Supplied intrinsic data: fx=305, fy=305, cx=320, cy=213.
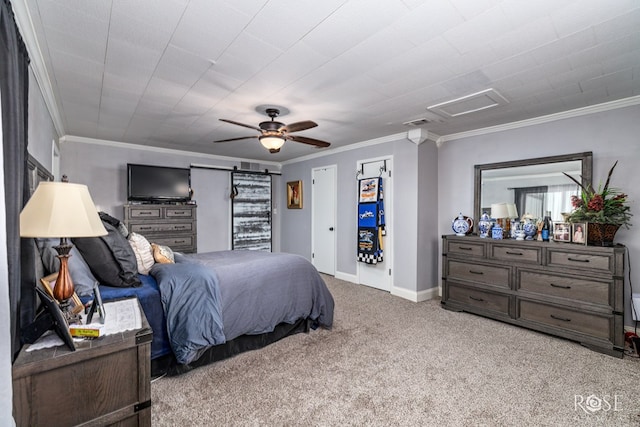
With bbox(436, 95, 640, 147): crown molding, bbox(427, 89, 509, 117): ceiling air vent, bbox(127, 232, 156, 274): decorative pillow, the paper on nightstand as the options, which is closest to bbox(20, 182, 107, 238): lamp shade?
the paper on nightstand

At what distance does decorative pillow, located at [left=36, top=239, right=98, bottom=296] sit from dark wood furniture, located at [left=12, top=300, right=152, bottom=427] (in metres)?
0.75

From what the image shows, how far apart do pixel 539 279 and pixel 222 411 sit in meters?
3.16

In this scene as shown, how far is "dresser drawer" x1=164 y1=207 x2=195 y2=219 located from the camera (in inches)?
197

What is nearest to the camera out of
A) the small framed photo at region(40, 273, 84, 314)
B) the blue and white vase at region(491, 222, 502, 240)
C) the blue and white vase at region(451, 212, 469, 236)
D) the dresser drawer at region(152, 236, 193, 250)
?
the small framed photo at region(40, 273, 84, 314)

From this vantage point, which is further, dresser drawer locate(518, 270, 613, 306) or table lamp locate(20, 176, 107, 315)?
dresser drawer locate(518, 270, 613, 306)

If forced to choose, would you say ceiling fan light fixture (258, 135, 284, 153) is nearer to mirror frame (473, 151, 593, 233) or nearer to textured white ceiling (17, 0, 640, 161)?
textured white ceiling (17, 0, 640, 161)

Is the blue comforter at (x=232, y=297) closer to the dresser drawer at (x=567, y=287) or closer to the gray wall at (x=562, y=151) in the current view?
the dresser drawer at (x=567, y=287)

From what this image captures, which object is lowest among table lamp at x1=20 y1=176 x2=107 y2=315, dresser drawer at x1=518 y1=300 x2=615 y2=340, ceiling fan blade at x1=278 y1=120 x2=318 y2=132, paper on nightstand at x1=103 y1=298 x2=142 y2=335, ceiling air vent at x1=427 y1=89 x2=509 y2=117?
dresser drawer at x1=518 y1=300 x2=615 y2=340

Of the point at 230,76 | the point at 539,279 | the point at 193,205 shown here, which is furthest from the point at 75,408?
the point at 193,205

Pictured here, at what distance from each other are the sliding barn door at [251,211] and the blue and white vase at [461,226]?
3859mm

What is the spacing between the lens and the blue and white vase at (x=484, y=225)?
12.1 feet

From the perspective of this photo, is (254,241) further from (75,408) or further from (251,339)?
(75,408)

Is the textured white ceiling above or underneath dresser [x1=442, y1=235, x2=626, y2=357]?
above

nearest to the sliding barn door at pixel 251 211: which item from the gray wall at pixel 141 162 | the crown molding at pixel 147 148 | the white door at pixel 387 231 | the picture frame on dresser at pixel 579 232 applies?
the gray wall at pixel 141 162
